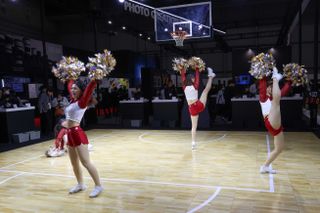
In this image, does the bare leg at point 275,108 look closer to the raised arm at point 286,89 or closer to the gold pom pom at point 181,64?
the raised arm at point 286,89

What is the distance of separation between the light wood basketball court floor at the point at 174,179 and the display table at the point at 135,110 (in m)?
3.68

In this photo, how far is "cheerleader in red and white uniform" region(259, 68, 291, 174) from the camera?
4363 mm

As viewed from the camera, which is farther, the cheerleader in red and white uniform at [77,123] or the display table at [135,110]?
the display table at [135,110]

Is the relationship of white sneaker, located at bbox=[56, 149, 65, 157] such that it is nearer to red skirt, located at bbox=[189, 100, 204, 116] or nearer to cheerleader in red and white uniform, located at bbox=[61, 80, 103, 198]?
cheerleader in red and white uniform, located at bbox=[61, 80, 103, 198]

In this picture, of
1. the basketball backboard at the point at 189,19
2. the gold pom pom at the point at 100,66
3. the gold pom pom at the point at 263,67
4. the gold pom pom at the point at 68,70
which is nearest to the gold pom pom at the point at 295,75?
the gold pom pom at the point at 263,67

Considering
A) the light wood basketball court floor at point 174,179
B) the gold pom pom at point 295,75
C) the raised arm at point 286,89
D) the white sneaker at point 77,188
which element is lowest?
the light wood basketball court floor at point 174,179

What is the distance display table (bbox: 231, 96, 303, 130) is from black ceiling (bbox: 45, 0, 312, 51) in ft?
12.6

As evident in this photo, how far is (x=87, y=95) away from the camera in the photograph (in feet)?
12.5

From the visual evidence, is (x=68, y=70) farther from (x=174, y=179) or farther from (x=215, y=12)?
(x=215, y=12)

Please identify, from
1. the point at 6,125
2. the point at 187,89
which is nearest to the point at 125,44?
the point at 6,125

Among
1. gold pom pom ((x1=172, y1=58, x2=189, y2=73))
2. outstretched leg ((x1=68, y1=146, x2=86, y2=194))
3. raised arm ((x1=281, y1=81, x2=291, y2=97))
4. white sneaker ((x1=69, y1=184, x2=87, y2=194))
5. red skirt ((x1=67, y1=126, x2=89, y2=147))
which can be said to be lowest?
white sneaker ((x1=69, y1=184, x2=87, y2=194))

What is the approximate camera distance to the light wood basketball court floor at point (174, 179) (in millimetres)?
3727

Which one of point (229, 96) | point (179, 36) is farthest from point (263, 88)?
point (229, 96)

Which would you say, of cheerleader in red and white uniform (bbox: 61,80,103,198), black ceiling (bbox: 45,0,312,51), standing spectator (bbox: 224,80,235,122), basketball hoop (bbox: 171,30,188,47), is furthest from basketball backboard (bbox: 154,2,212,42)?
cheerleader in red and white uniform (bbox: 61,80,103,198)
